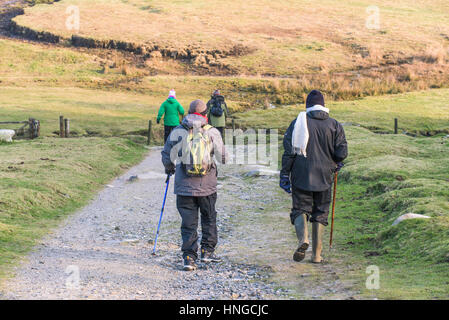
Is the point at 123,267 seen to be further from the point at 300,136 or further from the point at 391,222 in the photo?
the point at 391,222

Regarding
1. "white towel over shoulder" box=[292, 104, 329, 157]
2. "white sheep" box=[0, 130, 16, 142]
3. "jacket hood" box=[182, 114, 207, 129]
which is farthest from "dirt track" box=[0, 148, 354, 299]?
"white sheep" box=[0, 130, 16, 142]

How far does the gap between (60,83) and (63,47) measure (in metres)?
19.1

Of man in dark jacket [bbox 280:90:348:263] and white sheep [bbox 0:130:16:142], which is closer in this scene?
man in dark jacket [bbox 280:90:348:263]

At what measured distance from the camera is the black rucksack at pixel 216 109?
21844mm

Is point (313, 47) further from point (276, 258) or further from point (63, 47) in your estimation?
point (276, 258)

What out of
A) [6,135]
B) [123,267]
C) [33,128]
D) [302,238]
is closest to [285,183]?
[302,238]

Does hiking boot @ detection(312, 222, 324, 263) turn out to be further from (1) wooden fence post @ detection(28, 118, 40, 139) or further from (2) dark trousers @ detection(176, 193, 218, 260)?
(1) wooden fence post @ detection(28, 118, 40, 139)

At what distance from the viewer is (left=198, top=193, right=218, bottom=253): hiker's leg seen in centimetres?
941

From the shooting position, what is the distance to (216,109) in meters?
21.8

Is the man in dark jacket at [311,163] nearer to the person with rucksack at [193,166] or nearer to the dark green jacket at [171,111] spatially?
the person with rucksack at [193,166]

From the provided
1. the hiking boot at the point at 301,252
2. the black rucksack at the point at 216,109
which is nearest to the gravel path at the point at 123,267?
the hiking boot at the point at 301,252

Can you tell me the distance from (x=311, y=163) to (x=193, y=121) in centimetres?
185

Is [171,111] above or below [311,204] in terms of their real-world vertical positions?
above

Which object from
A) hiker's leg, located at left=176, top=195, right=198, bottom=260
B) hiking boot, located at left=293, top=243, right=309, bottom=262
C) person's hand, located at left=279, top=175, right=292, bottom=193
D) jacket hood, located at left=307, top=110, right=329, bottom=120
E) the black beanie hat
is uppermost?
the black beanie hat
